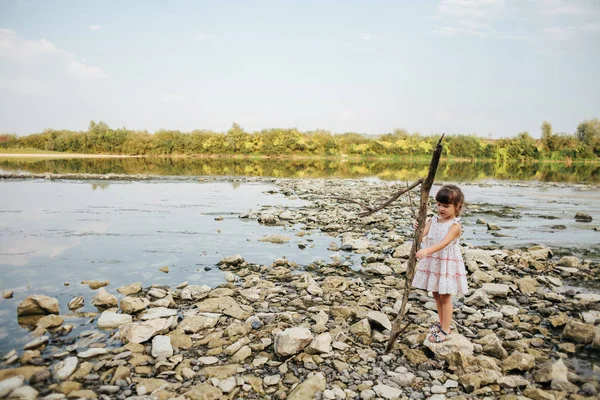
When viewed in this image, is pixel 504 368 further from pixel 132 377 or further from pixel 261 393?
pixel 132 377

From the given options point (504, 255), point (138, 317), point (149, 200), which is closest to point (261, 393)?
point (138, 317)

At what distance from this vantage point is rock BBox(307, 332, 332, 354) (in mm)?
4055

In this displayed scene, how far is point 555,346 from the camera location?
4.34 metres

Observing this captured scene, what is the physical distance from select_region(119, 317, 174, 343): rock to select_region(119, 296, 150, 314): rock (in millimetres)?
526

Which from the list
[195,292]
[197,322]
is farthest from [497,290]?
[195,292]

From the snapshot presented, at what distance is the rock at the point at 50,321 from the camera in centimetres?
454

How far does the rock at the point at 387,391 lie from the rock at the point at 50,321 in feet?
12.4

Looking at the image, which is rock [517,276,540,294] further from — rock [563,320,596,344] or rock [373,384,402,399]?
rock [373,384,402,399]

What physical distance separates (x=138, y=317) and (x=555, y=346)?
4979mm

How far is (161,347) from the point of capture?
13.3ft

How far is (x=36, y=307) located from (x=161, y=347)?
210 cm

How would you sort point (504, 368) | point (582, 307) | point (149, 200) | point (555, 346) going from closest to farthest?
Answer: point (504, 368), point (555, 346), point (582, 307), point (149, 200)

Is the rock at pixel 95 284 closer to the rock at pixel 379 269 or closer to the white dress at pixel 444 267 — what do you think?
the rock at pixel 379 269

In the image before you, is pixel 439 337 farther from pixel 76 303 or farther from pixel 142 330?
pixel 76 303
